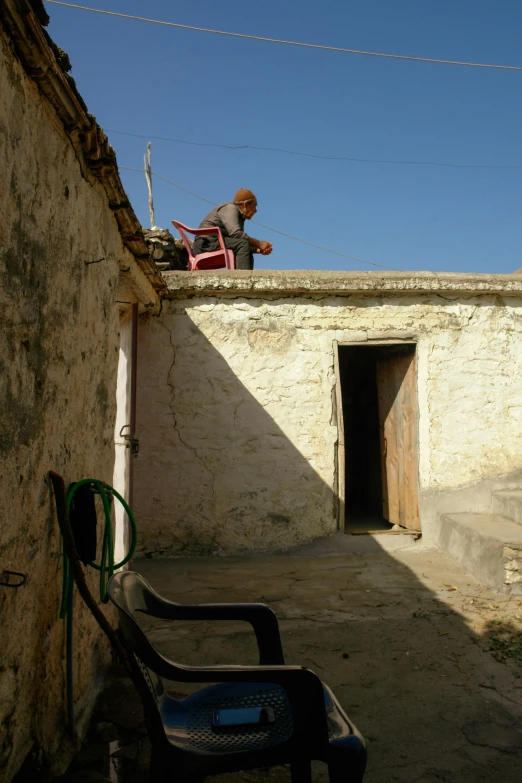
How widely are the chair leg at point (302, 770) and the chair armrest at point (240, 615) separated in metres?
0.38

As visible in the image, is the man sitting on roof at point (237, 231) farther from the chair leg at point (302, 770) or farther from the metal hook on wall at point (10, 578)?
the chair leg at point (302, 770)

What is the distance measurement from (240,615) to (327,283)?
159 inches

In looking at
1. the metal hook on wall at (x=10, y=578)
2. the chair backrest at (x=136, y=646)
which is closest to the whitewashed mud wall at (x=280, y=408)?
Answer: the metal hook on wall at (x=10, y=578)

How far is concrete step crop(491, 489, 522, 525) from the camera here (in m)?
5.18

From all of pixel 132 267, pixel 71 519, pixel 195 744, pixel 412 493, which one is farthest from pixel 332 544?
pixel 195 744

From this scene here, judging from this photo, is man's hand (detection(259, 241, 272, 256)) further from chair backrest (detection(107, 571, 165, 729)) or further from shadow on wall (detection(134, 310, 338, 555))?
chair backrest (detection(107, 571, 165, 729))

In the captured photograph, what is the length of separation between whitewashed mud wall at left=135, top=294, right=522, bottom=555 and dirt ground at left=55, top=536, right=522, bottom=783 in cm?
36

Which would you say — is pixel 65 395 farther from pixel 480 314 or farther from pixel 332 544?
pixel 480 314

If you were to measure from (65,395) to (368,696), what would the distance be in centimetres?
201

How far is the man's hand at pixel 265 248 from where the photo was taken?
688 cm

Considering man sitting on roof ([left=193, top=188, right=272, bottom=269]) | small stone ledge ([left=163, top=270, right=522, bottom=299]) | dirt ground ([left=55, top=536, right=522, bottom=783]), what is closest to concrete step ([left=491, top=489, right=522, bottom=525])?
dirt ground ([left=55, top=536, right=522, bottom=783])

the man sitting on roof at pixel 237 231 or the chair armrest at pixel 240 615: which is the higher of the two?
the man sitting on roof at pixel 237 231

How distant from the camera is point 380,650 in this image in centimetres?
351

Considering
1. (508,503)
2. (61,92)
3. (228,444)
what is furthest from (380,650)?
(61,92)
